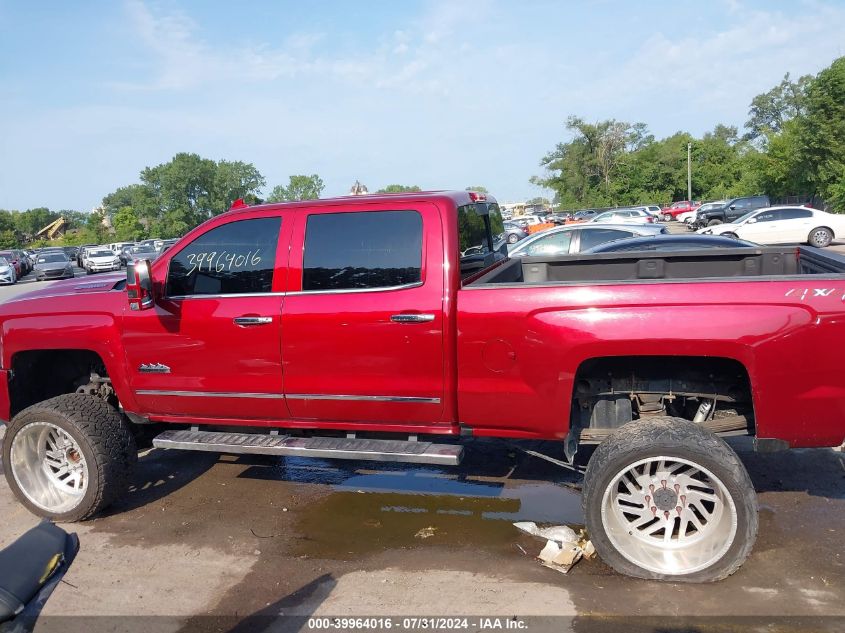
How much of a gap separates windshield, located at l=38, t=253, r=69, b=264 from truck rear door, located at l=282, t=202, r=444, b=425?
3404 cm

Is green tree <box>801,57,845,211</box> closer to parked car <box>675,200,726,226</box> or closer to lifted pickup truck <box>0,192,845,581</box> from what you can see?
parked car <box>675,200,726,226</box>

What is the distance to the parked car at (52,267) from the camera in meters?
32.1

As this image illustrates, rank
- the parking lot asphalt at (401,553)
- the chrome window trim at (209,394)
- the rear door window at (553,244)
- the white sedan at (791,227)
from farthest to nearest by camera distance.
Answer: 1. the white sedan at (791,227)
2. the rear door window at (553,244)
3. the chrome window trim at (209,394)
4. the parking lot asphalt at (401,553)

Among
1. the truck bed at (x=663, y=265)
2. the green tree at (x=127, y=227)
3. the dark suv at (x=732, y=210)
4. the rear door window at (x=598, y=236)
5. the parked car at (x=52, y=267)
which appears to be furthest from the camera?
the green tree at (x=127, y=227)

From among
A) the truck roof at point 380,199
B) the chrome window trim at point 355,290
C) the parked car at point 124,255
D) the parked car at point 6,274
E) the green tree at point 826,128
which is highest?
the green tree at point 826,128

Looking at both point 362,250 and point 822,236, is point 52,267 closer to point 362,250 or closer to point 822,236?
point 822,236

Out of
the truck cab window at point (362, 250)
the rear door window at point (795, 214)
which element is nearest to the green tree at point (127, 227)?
the rear door window at point (795, 214)

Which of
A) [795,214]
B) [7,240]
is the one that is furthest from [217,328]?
[7,240]

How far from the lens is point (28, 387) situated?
16.1 ft

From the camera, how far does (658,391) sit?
3746mm

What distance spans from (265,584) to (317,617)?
0.48 metres

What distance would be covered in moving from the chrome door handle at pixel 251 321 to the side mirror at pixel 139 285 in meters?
0.62

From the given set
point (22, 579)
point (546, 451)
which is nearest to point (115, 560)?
point (22, 579)

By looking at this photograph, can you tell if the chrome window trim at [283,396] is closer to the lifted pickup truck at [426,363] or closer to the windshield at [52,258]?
the lifted pickup truck at [426,363]
